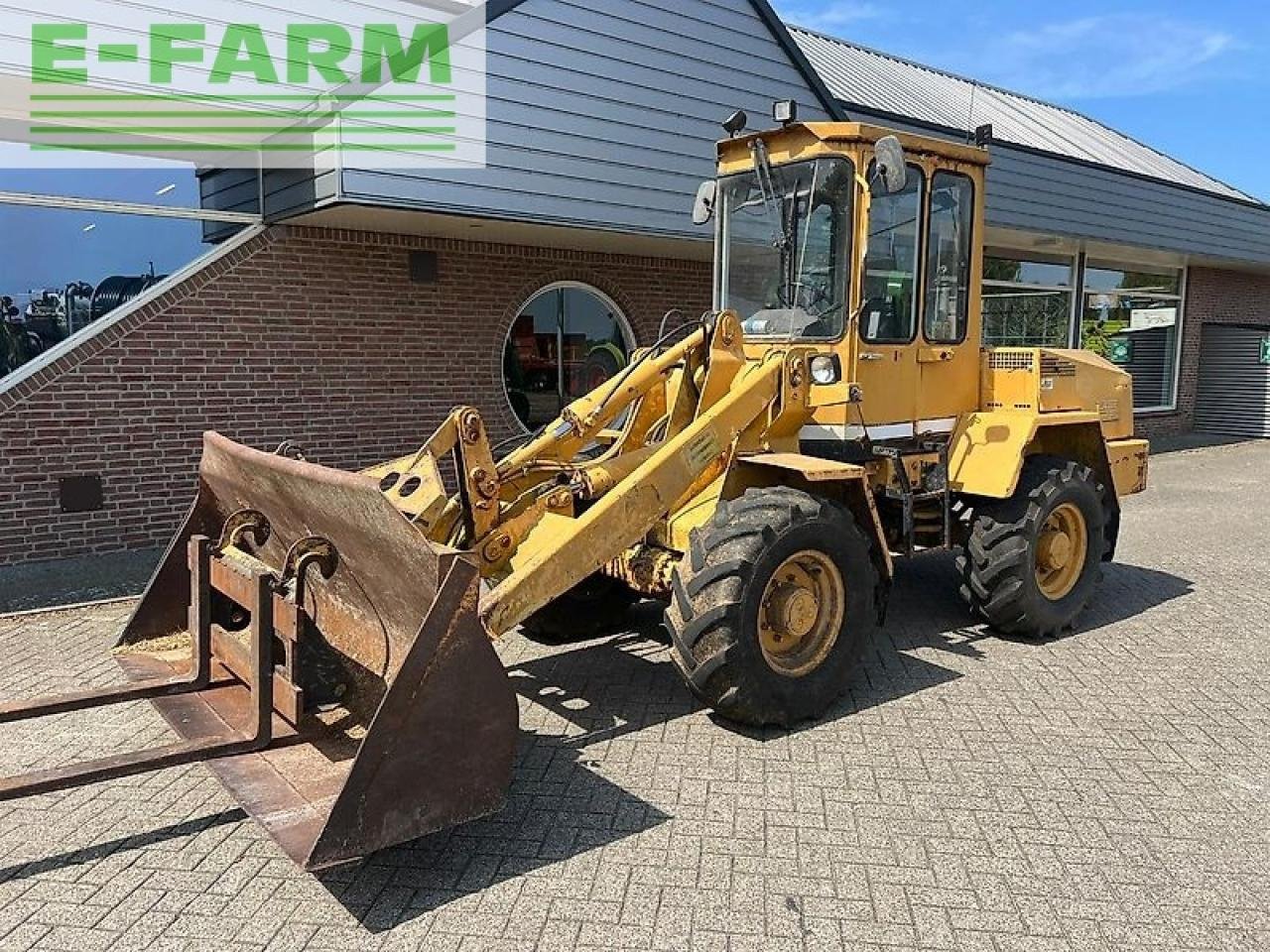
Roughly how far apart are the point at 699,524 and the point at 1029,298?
12850 millimetres

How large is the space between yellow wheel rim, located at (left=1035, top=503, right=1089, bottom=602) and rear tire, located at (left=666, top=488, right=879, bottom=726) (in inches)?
69.1


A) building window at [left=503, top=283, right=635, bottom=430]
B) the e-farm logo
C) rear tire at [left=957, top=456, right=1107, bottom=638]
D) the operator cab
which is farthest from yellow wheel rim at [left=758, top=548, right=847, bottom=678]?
building window at [left=503, top=283, right=635, bottom=430]

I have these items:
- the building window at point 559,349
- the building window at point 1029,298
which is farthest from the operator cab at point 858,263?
the building window at point 1029,298

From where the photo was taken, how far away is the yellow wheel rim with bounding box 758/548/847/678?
4.58 m

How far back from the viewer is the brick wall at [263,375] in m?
7.70

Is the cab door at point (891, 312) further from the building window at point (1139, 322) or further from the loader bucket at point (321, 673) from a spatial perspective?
the building window at point (1139, 322)

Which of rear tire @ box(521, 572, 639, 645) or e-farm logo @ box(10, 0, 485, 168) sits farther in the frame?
e-farm logo @ box(10, 0, 485, 168)

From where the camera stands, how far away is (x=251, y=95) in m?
8.15

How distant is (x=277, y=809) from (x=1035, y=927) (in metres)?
2.52

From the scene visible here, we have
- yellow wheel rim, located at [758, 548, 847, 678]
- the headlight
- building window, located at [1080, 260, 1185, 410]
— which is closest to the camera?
yellow wheel rim, located at [758, 548, 847, 678]

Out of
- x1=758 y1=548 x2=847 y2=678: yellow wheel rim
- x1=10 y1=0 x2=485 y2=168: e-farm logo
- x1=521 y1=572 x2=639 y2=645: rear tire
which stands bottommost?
x1=521 y1=572 x2=639 y2=645: rear tire

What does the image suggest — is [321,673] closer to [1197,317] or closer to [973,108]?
[973,108]

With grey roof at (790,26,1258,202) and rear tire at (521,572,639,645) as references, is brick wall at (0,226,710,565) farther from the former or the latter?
grey roof at (790,26,1258,202)

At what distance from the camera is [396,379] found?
9.38 meters
